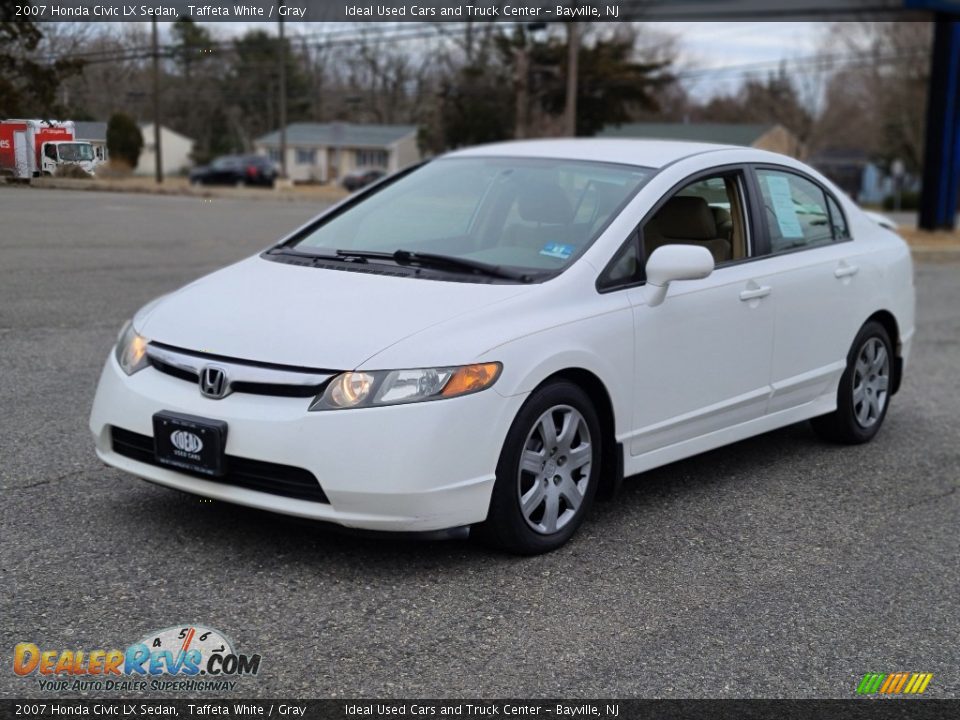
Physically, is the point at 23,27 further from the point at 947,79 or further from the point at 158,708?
the point at 947,79

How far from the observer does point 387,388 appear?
3.98 m

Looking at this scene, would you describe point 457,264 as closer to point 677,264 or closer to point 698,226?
point 677,264

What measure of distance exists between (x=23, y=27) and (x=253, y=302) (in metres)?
→ 3.06

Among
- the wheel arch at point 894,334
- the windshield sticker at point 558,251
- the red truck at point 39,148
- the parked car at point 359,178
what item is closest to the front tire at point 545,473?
the windshield sticker at point 558,251

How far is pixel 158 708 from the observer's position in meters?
3.17

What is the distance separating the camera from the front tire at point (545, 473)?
4227 mm

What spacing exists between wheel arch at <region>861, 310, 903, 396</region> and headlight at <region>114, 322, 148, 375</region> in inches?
157

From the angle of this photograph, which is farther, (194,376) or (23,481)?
(23,481)

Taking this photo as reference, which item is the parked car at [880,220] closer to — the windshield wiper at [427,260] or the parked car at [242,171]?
the windshield wiper at [427,260]

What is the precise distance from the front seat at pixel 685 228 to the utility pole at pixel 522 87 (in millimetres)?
46965

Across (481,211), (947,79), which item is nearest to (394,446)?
(481,211)

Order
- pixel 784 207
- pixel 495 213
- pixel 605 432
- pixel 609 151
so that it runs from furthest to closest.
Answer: pixel 784 207, pixel 609 151, pixel 495 213, pixel 605 432

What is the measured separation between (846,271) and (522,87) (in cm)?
4729

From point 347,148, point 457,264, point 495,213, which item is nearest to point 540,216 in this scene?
point 495,213
